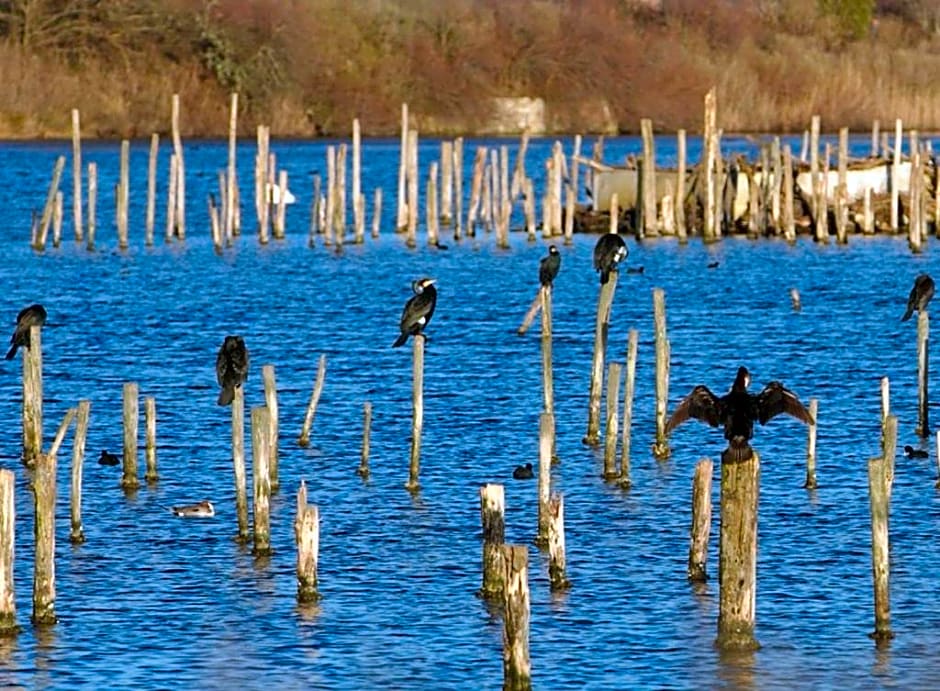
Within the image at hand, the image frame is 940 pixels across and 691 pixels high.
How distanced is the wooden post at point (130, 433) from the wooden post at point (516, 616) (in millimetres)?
6415

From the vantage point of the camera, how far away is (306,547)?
15.6 metres

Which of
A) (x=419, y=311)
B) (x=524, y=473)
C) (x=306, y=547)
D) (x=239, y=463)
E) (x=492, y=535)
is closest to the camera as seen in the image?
(x=306, y=547)

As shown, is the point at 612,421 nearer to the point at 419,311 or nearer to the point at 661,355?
the point at 661,355

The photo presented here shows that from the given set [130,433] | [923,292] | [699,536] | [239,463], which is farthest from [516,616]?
[923,292]

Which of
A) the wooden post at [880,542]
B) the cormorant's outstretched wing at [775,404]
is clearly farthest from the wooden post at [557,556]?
the wooden post at [880,542]

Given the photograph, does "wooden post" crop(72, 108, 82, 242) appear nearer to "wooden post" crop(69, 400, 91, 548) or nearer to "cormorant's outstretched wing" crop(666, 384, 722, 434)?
"wooden post" crop(69, 400, 91, 548)

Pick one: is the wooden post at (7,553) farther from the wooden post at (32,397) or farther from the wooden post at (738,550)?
the wooden post at (32,397)

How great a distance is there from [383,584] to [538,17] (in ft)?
290

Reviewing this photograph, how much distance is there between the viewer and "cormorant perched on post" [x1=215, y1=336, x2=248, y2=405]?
58.1 feet

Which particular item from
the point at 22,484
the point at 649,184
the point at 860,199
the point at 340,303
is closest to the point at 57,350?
the point at 340,303

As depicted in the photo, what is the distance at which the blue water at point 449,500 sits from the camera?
14672 millimetres

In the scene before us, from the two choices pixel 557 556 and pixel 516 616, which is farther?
pixel 557 556

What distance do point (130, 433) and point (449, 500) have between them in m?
2.66

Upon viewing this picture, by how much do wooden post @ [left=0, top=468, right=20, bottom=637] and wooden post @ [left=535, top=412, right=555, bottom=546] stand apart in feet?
12.8
